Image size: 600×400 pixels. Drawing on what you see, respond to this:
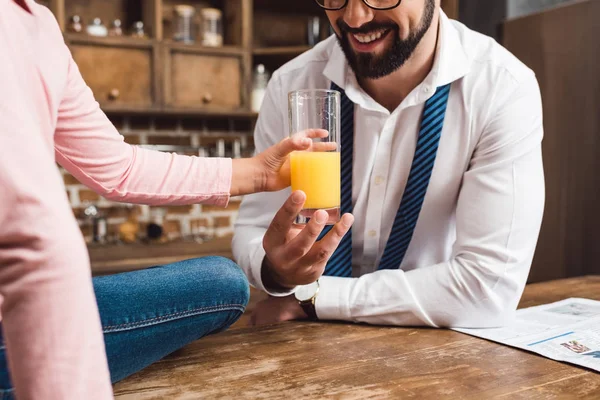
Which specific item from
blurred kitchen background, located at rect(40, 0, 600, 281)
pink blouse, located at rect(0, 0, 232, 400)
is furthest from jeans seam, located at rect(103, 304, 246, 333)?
blurred kitchen background, located at rect(40, 0, 600, 281)

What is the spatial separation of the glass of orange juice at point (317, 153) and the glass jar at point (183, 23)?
76.5 inches

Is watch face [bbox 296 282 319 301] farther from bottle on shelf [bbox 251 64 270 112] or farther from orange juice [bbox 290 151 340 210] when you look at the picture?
bottle on shelf [bbox 251 64 270 112]

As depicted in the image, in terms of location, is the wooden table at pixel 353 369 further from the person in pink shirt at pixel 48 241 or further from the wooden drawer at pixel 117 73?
the wooden drawer at pixel 117 73

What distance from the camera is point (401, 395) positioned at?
89cm

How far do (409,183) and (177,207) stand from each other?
1859 mm

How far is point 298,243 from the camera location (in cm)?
107

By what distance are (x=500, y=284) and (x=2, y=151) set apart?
1050 millimetres

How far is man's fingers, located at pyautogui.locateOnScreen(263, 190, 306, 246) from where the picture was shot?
1.00 metres

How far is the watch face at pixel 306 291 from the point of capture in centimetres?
128

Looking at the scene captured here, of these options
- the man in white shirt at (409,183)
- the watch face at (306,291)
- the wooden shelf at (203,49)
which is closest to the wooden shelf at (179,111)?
the wooden shelf at (203,49)

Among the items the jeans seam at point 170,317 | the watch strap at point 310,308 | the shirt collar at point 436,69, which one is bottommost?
the watch strap at point 310,308

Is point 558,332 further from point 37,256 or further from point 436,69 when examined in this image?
point 37,256

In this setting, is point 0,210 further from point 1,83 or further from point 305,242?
point 305,242

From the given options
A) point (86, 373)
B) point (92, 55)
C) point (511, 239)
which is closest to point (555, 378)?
point (511, 239)
